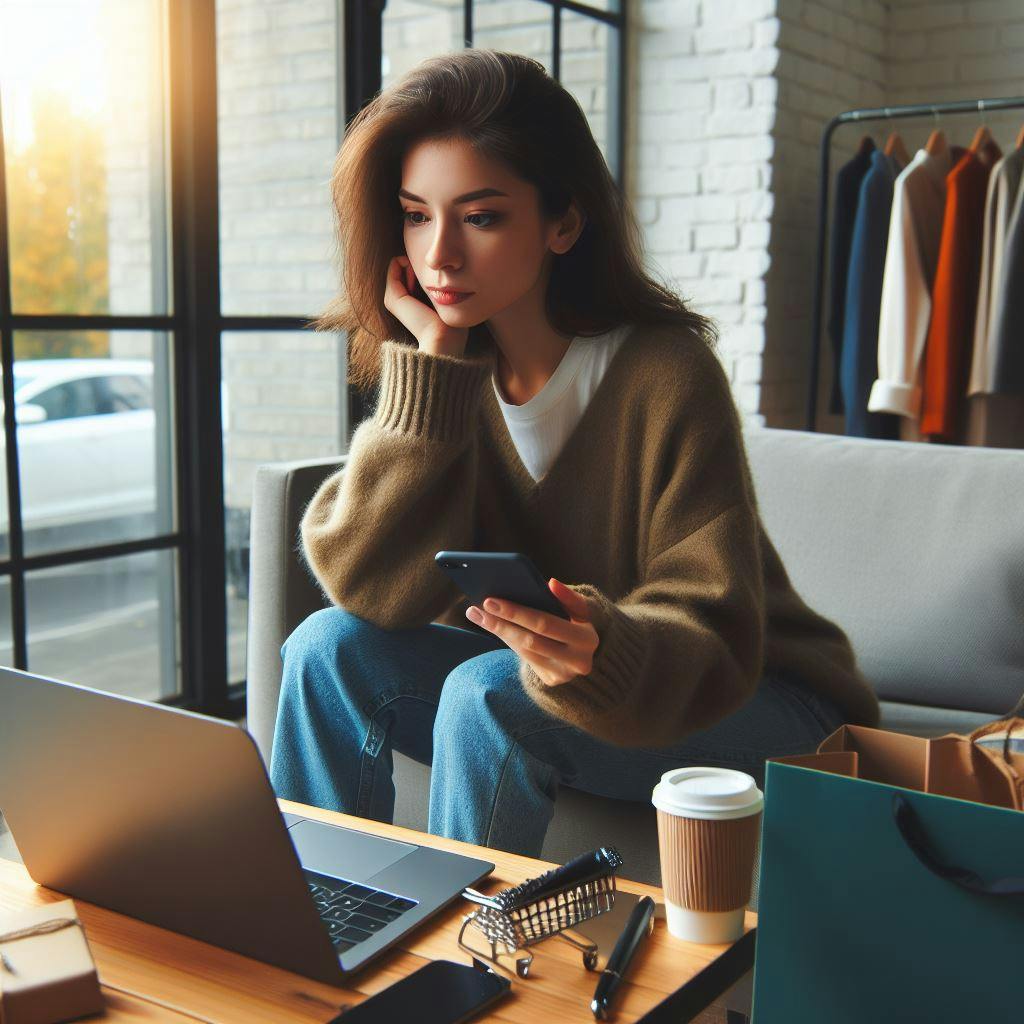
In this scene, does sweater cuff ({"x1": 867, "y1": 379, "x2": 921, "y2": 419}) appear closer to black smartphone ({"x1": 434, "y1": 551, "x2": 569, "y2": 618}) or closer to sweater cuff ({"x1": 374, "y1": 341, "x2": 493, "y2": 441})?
sweater cuff ({"x1": 374, "y1": 341, "x2": 493, "y2": 441})

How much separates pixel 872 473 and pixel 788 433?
158 mm

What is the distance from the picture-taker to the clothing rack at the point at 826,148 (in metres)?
2.91

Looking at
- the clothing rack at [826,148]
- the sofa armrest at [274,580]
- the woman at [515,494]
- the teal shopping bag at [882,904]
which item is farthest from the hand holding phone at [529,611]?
the clothing rack at [826,148]

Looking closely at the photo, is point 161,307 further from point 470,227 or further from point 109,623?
point 470,227

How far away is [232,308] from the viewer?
2537mm

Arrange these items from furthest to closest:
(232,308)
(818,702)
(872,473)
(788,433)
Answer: (232,308) < (788,433) < (872,473) < (818,702)

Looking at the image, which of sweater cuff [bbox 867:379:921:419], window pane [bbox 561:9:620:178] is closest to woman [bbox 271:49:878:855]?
sweater cuff [bbox 867:379:921:419]

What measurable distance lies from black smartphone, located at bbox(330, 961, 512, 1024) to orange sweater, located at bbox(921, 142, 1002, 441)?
2.49m

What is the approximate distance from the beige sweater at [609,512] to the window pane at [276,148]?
1264 mm

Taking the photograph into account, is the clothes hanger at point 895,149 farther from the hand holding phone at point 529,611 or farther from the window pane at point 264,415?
the hand holding phone at point 529,611

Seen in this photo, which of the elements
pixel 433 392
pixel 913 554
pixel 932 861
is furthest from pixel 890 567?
pixel 932 861

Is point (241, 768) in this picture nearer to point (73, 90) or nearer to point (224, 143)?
point (73, 90)

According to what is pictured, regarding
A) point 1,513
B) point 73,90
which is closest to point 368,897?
point 1,513

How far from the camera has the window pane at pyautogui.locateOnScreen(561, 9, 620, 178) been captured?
10.9 feet
